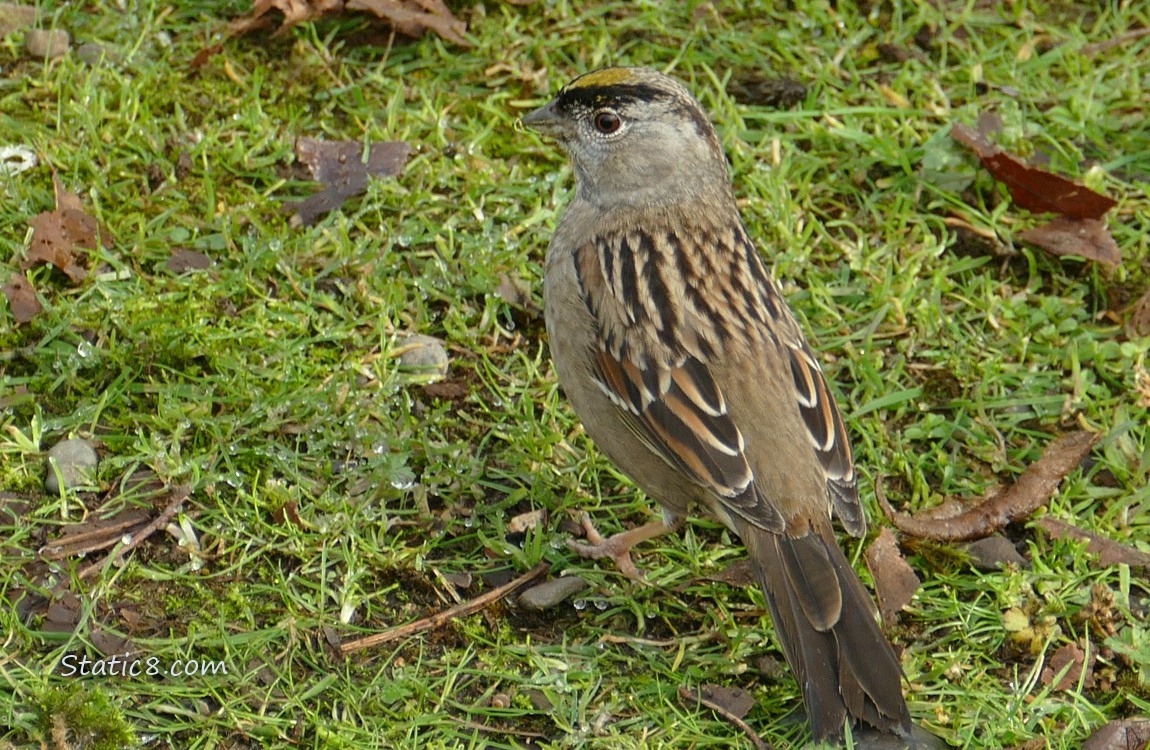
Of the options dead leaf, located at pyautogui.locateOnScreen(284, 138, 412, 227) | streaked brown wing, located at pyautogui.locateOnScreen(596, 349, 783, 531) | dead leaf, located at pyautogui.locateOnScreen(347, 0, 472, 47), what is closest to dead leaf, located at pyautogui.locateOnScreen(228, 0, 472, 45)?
dead leaf, located at pyautogui.locateOnScreen(347, 0, 472, 47)

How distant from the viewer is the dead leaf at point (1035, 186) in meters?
6.31

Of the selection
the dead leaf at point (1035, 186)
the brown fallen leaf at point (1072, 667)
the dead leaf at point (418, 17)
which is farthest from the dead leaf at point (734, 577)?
the dead leaf at point (418, 17)

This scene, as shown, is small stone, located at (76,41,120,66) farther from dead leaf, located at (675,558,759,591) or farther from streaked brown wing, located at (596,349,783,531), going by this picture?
dead leaf, located at (675,558,759,591)

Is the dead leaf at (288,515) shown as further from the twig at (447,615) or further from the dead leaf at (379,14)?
the dead leaf at (379,14)

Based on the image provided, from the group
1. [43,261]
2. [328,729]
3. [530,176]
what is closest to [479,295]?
[530,176]

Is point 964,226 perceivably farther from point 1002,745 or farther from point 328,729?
point 328,729

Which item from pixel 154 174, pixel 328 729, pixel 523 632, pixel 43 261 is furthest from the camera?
pixel 154 174

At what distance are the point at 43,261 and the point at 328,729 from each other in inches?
90.1

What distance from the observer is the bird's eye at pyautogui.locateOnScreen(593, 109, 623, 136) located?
213 inches

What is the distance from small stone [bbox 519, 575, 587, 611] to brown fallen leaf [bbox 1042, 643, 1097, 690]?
1.54m

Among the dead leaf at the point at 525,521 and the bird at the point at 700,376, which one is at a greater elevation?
the bird at the point at 700,376

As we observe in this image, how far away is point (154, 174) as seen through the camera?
6098 mm

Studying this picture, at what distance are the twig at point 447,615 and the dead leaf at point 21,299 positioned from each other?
70.4 inches

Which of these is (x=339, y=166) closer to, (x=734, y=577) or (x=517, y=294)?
(x=517, y=294)
